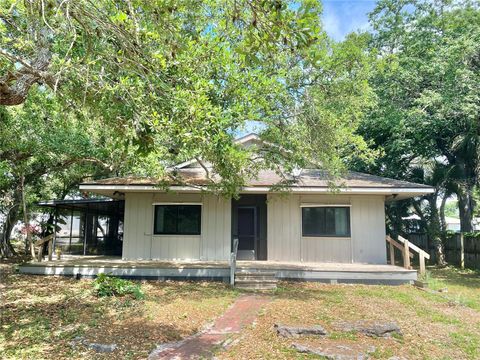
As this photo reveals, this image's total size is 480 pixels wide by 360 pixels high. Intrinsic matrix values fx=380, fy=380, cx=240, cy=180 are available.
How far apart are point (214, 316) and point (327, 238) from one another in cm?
681

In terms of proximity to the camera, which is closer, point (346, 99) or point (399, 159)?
point (346, 99)

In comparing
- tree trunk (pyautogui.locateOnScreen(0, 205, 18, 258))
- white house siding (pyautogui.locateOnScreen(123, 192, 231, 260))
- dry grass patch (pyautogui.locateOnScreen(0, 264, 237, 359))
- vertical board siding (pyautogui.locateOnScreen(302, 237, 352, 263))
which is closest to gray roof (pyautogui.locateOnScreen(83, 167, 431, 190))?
white house siding (pyautogui.locateOnScreen(123, 192, 231, 260))

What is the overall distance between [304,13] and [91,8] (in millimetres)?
2975

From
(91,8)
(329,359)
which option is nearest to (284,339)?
(329,359)

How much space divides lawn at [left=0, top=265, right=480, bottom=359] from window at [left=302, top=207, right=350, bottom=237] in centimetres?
256

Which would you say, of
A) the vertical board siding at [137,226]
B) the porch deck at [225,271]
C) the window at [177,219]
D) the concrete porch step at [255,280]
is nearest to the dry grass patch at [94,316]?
the concrete porch step at [255,280]

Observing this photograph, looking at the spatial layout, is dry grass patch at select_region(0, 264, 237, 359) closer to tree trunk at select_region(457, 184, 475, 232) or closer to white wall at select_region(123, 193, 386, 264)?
white wall at select_region(123, 193, 386, 264)

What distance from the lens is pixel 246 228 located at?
14.1m

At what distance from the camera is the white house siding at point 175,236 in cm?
1305

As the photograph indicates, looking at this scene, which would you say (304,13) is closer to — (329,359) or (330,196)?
(329,359)

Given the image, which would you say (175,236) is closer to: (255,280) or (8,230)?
(255,280)

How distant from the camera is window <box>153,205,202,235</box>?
13.2 m

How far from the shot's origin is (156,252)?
13.1 m

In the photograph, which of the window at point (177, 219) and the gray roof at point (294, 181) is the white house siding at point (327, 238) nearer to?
the gray roof at point (294, 181)
